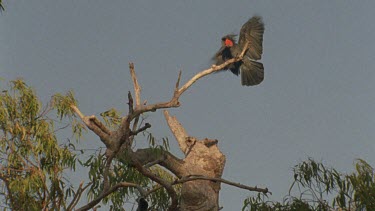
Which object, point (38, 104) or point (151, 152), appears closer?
point (151, 152)

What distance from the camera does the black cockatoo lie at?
1379cm

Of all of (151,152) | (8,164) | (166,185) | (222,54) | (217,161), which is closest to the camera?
(166,185)

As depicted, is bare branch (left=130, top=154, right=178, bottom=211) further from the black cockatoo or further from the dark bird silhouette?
the black cockatoo

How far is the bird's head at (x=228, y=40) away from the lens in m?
13.8

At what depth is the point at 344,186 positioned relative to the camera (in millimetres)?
10961

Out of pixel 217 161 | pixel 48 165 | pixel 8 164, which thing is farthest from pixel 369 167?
pixel 8 164

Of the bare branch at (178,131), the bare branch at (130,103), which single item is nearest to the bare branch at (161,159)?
the bare branch at (178,131)

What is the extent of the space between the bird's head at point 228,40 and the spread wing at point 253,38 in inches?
5.4

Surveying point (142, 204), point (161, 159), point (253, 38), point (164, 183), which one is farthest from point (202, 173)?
point (253, 38)

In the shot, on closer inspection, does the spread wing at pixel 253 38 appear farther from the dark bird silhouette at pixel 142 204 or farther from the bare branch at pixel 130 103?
the dark bird silhouette at pixel 142 204

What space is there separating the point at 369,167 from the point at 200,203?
108 inches

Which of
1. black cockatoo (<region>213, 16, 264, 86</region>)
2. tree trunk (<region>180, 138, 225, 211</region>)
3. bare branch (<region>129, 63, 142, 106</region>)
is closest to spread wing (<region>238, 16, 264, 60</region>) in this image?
black cockatoo (<region>213, 16, 264, 86</region>)

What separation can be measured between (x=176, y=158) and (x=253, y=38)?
373 cm

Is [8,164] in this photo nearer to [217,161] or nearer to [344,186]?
[217,161]
